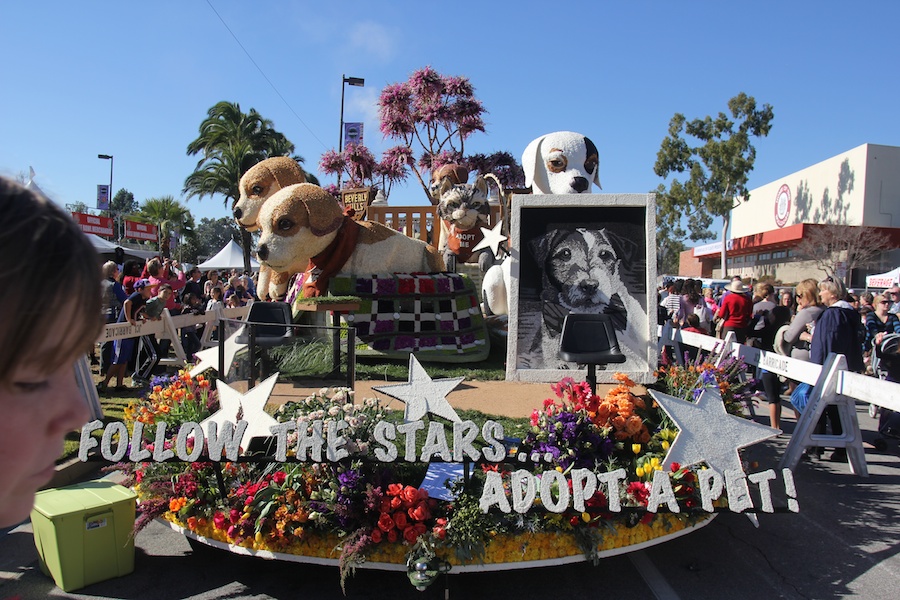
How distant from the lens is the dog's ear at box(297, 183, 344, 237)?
7.82 metres

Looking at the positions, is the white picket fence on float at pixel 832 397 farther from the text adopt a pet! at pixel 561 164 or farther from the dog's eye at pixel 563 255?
the text adopt a pet! at pixel 561 164

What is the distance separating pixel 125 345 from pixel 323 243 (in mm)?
2746

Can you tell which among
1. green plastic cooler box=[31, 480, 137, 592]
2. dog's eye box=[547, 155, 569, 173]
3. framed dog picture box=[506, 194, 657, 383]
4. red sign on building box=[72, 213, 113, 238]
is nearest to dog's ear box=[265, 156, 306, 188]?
dog's eye box=[547, 155, 569, 173]

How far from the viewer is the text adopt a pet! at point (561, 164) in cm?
785

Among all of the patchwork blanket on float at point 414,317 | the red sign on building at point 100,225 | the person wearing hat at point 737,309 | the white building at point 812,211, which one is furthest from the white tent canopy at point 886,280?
the red sign on building at point 100,225

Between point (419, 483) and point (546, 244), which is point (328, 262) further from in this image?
point (419, 483)

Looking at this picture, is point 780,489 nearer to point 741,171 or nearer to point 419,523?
point 419,523

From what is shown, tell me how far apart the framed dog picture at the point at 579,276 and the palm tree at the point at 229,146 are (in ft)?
73.4

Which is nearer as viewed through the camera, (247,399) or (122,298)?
(247,399)

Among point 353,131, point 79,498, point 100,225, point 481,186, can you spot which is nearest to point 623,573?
point 79,498

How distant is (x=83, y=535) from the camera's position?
3.50 meters

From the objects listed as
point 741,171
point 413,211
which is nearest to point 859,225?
point 741,171

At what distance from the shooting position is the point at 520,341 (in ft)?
19.7

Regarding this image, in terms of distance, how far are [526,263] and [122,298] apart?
567 cm
